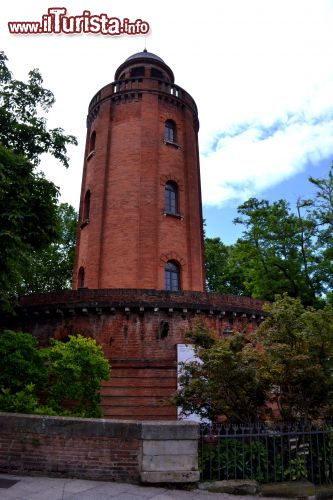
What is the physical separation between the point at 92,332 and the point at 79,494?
379 inches

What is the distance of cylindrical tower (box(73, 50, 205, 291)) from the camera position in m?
19.7

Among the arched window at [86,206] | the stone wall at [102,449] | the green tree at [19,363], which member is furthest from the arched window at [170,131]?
the stone wall at [102,449]

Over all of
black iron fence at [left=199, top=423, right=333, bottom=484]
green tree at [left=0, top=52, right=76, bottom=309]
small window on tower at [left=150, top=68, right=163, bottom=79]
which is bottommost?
Result: black iron fence at [left=199, top=423, right=333, bottom=484]

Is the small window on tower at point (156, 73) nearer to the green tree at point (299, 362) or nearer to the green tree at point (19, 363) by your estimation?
the green tree at point (19, 363)

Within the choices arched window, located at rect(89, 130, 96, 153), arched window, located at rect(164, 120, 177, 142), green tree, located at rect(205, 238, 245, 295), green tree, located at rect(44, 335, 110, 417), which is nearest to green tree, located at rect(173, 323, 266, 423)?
green tree, located at rect(44, 335, 110, 417)

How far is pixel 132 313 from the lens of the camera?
1538 cm

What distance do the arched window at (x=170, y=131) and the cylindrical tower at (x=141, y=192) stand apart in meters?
0.03

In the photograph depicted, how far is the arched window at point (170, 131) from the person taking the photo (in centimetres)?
2306

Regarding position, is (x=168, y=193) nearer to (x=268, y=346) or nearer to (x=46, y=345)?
(x=46, y=345)

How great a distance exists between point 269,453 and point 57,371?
6.16 m

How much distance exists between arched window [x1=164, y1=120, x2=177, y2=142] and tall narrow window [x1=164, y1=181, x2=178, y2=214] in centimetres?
282

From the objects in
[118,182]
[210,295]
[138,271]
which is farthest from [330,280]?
[118,182]

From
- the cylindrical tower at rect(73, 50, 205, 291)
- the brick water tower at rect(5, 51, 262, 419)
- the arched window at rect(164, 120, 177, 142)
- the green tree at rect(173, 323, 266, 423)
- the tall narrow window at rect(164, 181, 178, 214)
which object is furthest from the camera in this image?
the arched window at rect(164, 120, 177, 142)

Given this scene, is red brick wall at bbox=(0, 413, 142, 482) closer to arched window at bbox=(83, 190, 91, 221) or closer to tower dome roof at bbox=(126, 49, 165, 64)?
arched window at bbox=(83, 190, 91, 221)
